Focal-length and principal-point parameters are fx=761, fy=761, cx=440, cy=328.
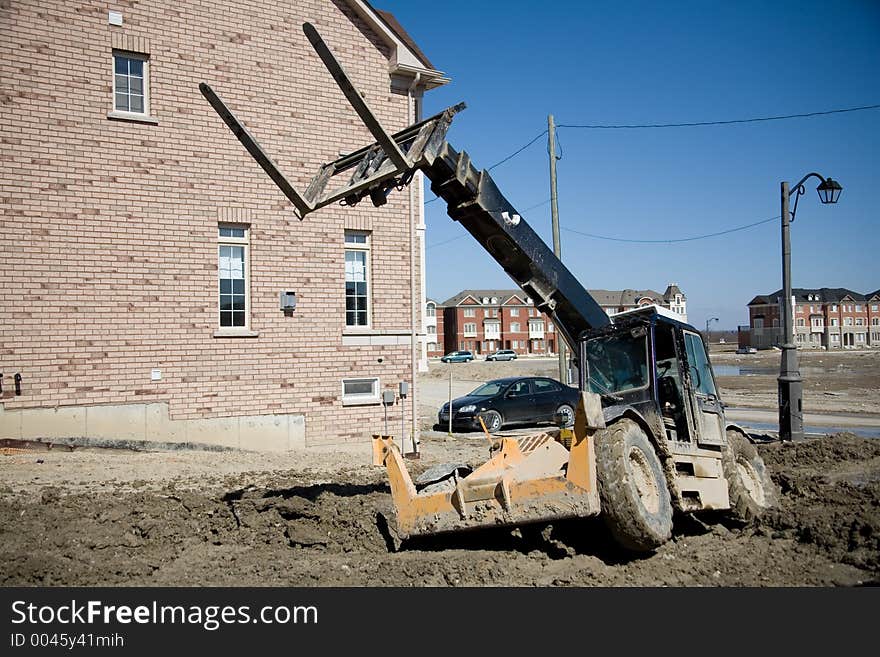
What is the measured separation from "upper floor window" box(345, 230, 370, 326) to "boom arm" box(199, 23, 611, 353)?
23.2 feet

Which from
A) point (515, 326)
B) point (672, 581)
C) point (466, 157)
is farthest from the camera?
point (515, 326)

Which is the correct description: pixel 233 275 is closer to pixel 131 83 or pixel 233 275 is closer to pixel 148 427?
pixel 148 427

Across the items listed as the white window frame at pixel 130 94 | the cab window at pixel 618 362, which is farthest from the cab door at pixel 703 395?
the white window frame at pixel 130 94

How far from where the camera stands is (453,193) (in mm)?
7324

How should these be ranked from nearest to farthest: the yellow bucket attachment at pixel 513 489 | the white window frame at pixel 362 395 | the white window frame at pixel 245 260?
the yellow bucket attachment at pixel 513 489, the white window frame at pixel 245 260, the white window frame at pixel 362 395

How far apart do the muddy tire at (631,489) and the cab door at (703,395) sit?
142cm

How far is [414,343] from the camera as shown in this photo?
15.1 m

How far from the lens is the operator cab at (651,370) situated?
25.6ft

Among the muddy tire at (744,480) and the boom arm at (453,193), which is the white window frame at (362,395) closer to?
the boom arm at (453,193)

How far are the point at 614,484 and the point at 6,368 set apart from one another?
32.4 feet

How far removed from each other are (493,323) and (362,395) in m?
95.1

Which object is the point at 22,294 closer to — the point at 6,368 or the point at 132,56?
the point at 6,368

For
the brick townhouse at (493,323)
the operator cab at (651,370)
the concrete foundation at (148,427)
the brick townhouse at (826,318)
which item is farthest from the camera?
the brick townhouse at (826,318)

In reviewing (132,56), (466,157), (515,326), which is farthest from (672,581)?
(515,326)
